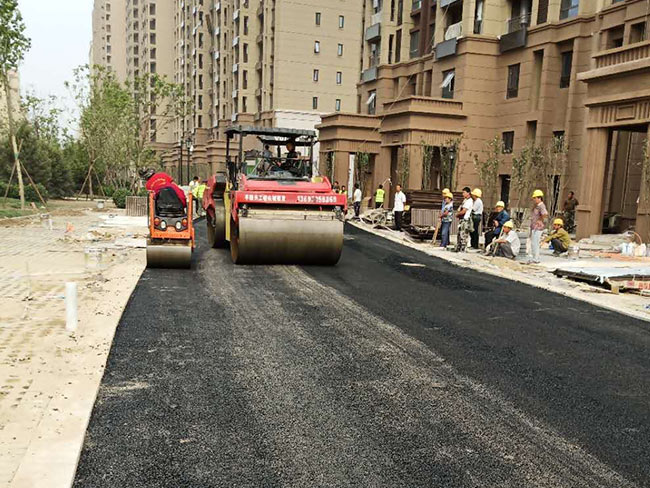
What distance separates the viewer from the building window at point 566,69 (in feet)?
94.4

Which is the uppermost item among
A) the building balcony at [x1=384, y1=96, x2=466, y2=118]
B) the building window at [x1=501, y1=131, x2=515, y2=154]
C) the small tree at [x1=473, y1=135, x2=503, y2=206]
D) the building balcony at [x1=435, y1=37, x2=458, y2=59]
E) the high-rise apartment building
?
the high-rise apartment building

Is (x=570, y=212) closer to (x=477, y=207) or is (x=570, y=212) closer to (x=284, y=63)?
(x=477, y=207)

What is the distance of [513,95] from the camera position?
32.1m

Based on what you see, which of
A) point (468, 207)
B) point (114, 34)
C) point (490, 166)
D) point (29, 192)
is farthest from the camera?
point (114, 34)

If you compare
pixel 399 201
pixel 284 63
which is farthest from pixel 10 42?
pixel 284 63

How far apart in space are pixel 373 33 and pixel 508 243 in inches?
1271

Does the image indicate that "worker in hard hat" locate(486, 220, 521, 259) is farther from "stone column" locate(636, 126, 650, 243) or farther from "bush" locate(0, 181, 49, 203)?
"bush" locate(0, 181, 49, 203)

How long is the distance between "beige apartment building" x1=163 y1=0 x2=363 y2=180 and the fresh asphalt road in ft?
142

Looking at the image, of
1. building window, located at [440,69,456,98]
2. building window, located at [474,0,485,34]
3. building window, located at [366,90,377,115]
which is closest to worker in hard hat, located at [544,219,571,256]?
building window, located at [440,69,456,98]

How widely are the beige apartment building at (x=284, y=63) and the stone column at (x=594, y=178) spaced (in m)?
35.9

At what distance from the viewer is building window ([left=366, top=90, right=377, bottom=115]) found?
43.8 metres

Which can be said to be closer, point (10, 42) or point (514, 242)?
point (514, 242)

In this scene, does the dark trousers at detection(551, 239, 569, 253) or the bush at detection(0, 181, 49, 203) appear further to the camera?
the bush at detection(0, 181, 49, 203)

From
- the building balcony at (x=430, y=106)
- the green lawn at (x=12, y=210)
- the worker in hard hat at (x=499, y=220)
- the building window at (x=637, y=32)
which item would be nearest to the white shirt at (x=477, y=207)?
the worker in hard hat at (x=499, y=220)
